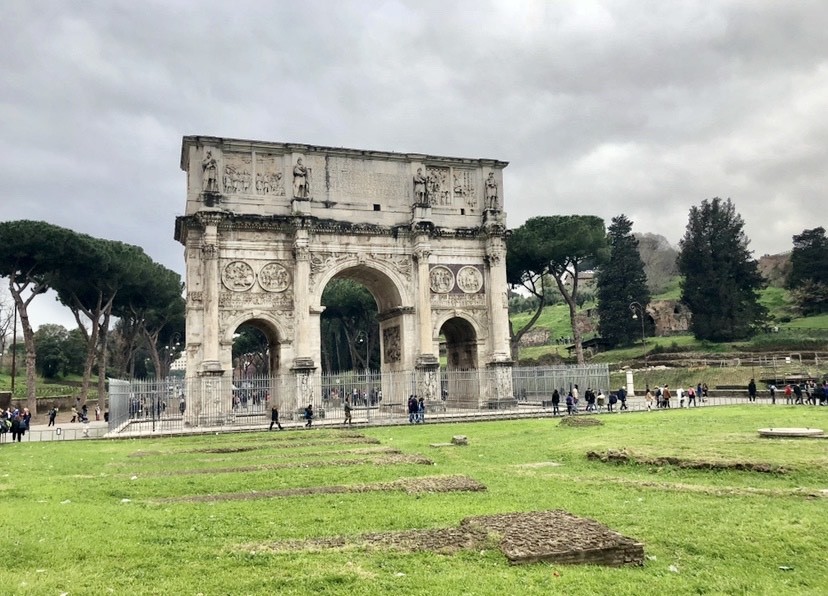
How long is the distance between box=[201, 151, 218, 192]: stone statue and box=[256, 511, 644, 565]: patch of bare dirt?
963 inches

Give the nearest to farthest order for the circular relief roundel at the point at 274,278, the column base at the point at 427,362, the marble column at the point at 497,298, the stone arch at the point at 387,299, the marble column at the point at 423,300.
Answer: the circular relief roundel at the point at 274,278 < the column base at the point at 427,362 < the stone arch at the point at 387,299 < the marble column at the point at 423,300 < the marble column at the point at 497,298

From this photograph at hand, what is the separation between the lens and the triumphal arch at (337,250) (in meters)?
29.0

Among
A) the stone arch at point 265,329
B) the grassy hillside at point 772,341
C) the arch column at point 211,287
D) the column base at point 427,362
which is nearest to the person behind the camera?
the arch column at point 211,287

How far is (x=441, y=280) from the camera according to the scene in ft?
107

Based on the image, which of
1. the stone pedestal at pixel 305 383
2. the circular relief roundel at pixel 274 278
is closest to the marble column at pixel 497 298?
the stone pedestal at pixel 305 383

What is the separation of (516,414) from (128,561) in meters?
22.5

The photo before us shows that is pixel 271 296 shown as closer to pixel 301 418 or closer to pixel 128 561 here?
pixel 301 418

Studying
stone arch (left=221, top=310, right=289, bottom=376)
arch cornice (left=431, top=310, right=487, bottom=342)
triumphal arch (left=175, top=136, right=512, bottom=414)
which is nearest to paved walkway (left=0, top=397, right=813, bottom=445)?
triumphal arch (left=175, top=136, right=512, bottom=414)

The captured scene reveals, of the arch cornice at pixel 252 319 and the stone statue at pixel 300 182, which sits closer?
the arch cornice at pixel 252 319

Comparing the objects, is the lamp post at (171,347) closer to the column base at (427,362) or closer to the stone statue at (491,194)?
the column base at (427,362)

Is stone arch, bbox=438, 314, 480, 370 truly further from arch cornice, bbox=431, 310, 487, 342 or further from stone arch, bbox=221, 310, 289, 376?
stone arch, bbox=221, 310, 289, 376

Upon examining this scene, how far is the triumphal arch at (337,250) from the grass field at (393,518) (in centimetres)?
1325

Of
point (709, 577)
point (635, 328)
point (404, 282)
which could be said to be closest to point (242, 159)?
point (404, 282)

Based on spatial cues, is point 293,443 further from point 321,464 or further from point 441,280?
point 441,280
